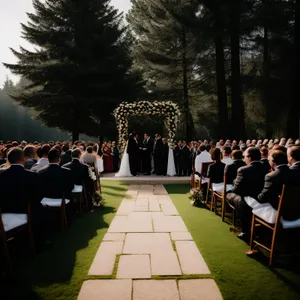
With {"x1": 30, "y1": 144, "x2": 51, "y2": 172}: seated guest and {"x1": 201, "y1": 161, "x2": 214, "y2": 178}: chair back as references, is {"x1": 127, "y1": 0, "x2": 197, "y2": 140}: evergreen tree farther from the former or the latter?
{"x1": 30, "y1": 144, "x2": 51, "y2": 172}: seated guest

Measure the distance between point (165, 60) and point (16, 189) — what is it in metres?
21.5

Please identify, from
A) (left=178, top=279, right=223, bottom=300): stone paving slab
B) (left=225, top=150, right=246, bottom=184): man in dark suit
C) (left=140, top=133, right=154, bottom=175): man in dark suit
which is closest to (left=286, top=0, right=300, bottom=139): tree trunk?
(left=140, top=133, right=154, bottom=175): man in dark suit

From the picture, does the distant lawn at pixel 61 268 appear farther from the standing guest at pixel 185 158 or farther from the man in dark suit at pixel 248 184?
the standing guest at pixel 185 158

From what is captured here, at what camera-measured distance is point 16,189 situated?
436 centimetres

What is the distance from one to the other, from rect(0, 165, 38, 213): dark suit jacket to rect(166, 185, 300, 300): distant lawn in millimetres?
2658

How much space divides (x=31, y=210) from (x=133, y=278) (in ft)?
6.16

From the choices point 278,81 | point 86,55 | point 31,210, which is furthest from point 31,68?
point 31,210

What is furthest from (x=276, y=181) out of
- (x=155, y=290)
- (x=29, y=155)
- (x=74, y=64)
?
(x=74, y=64)

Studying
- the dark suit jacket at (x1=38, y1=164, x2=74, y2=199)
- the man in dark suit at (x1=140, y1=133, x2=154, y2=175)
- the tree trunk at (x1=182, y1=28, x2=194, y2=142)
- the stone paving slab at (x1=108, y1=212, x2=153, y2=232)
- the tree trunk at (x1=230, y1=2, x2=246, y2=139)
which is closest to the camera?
the dark suit jacket at (x1=38, y1=164, x2=74, y2=199)

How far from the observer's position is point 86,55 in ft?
74.1

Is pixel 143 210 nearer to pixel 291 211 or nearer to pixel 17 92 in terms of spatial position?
pixel 291 211

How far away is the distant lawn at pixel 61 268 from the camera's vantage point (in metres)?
3.34

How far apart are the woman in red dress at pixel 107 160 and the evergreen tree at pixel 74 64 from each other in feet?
24.6

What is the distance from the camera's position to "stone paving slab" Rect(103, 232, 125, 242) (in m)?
5.05
